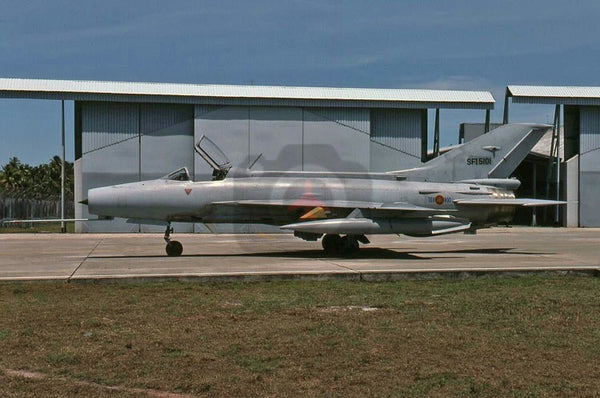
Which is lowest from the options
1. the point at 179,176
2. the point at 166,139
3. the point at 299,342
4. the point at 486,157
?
the point at 299,342

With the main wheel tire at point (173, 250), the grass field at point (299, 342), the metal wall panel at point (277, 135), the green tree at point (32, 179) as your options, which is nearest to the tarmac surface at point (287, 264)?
the main wheel tire at point (173, 250)

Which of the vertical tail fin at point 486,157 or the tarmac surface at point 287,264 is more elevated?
the vertical tail fin at point 486,157

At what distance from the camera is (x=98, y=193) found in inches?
658

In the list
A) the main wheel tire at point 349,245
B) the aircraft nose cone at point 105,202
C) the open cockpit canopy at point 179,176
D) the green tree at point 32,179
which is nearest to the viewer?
the aircraft nose cone at point 105,202

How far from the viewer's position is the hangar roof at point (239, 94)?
3491cm

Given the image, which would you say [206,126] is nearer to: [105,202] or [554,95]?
[105,202]

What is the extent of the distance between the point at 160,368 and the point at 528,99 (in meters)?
38.1

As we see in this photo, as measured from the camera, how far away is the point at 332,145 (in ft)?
121

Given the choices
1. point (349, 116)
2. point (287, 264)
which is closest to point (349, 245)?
point (287, 264)

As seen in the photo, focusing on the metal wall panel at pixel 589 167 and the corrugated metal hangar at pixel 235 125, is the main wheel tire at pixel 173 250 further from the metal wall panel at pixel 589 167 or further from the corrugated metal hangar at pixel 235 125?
the metal wall panel at pixel 589 167

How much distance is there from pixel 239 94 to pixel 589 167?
2347 cm

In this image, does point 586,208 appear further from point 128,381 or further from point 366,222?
point 128,381

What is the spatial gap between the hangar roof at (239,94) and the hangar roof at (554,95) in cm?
187

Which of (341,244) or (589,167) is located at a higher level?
(589,167)
